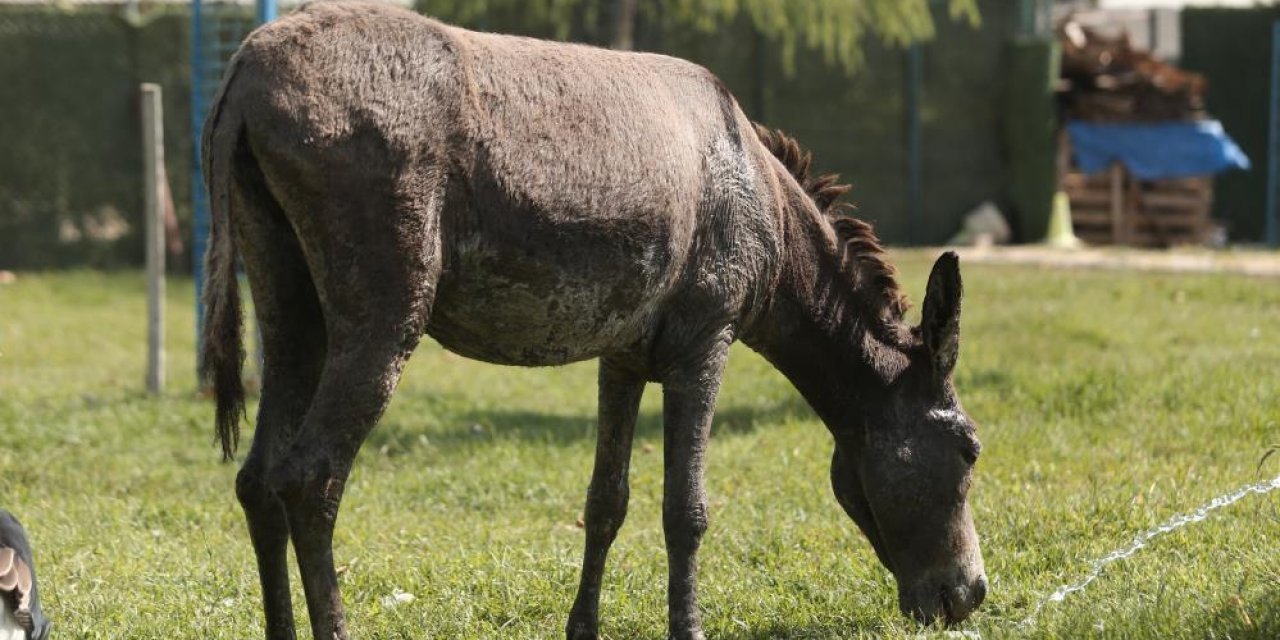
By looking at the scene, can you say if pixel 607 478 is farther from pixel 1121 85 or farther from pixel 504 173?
pixel 1121 85

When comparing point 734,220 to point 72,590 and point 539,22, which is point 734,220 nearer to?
point 72,590

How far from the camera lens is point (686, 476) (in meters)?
5.20

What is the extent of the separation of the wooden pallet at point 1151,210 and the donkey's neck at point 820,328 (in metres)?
16.4

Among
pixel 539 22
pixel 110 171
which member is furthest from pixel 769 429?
pixel 110 171

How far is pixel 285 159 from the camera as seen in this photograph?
4207 millimetres

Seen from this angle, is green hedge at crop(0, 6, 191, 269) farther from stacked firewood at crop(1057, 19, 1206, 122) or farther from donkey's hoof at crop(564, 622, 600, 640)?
donkey's hoof at crop(564, 622, 600, 640)

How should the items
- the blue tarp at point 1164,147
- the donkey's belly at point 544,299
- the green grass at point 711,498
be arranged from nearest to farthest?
the donkey's belly at point 544,299
the green grass at point 711,498
the blue tarp at point 1164,147

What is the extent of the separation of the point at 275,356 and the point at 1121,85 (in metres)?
18.3

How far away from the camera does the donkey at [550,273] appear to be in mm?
4312

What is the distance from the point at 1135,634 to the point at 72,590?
12.9ft

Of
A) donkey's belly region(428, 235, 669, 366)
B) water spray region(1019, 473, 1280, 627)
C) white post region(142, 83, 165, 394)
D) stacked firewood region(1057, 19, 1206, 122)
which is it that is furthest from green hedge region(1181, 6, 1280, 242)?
donkey's belly region(428, 235, 669, 366)

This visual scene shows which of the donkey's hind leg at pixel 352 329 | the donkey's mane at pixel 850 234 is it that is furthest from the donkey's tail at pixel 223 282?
the donkey's mane at pixel 850 234

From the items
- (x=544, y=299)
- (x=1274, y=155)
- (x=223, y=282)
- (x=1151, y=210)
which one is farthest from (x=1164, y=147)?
(x=223, y=282)

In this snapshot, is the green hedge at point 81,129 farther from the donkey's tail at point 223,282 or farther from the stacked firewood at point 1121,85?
the donkey's tail at point 223,282
